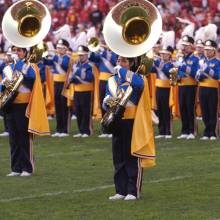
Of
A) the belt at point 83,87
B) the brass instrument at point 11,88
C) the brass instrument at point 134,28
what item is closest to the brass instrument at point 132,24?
the brass instrument at point 134,28

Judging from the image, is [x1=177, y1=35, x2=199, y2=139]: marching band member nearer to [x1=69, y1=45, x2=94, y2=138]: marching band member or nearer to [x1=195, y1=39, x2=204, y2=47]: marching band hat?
[x1=195, y1=39, x2=204, y2=47]: marching band hat

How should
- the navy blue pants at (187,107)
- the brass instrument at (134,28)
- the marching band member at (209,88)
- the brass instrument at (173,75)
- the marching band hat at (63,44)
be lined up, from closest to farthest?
the brass instrument at (134,28)
the marching band member at (209,88)
the brass instrument at (173,75)
the navy blue pants at (187,107)
the marching band hat at (63,44)

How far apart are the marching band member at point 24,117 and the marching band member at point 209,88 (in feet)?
15.7

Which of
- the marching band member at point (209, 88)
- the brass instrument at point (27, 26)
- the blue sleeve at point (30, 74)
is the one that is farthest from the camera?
the marching band member at point (209, 88)

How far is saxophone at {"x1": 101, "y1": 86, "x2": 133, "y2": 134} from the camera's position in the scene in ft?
34.0

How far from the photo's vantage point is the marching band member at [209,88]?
1683 cm

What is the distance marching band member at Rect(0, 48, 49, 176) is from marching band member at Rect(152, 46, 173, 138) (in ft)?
17.0

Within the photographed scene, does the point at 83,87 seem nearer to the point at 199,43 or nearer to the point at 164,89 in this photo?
the point at 164,89

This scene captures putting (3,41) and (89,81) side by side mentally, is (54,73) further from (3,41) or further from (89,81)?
(3,41)

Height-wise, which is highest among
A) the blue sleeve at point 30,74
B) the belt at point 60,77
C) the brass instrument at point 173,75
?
the blue sleeve at point 30,74

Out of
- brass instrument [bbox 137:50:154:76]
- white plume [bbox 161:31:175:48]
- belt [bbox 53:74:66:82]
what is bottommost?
belt [bbox 53:74:66:82]

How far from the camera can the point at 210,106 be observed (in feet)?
56.3

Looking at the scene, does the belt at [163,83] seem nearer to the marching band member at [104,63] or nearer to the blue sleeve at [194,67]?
the blue sleeve at [194,67]

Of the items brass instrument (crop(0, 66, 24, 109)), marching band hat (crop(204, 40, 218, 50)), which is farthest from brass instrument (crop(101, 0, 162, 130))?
marching band hat (crop(204, 40, 218, 50))
